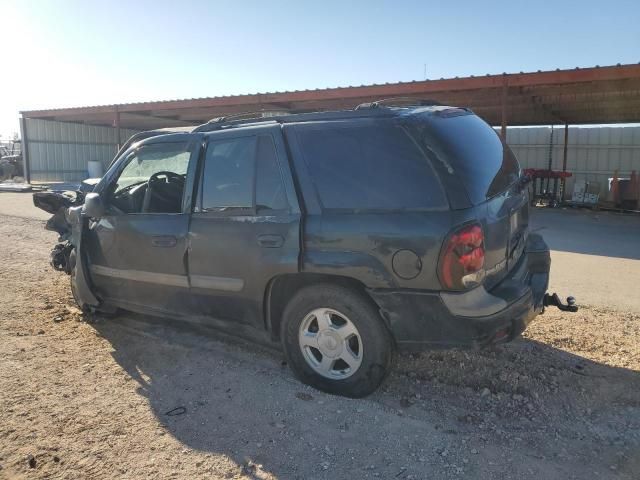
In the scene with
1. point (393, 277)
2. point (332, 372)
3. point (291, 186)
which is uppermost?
point (291, 186)

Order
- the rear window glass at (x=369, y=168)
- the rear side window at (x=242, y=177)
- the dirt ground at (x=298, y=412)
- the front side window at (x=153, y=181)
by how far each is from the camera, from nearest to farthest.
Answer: the dirt ground at (x=298, y=412)
the rear window glass at (x=369, y=168)
the rear side window at (x=242, y=177)
the front side window at (x=153, y=181)

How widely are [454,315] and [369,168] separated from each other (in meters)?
1.02

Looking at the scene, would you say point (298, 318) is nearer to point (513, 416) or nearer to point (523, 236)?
point (513, 416)

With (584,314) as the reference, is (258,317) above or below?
above

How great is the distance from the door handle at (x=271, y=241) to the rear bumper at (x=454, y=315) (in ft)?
2.30

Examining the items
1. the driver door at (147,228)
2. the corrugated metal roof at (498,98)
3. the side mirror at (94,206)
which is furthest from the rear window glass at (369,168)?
the corrugated metal roof at (498,98)

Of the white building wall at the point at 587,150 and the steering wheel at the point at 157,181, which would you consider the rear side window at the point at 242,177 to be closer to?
the steering wheel at the point at 157,181

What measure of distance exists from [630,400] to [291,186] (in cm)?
261

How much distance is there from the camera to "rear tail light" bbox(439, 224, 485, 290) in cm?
290

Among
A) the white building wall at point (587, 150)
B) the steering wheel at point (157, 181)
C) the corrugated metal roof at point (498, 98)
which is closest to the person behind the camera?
the steering wheel at point (157, 181)

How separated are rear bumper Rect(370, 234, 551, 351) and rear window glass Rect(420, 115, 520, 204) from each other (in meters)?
0.59

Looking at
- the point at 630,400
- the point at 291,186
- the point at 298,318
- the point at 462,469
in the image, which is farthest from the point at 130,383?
the point at 630,400

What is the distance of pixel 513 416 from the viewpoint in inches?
125

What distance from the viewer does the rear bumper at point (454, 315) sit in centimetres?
296
